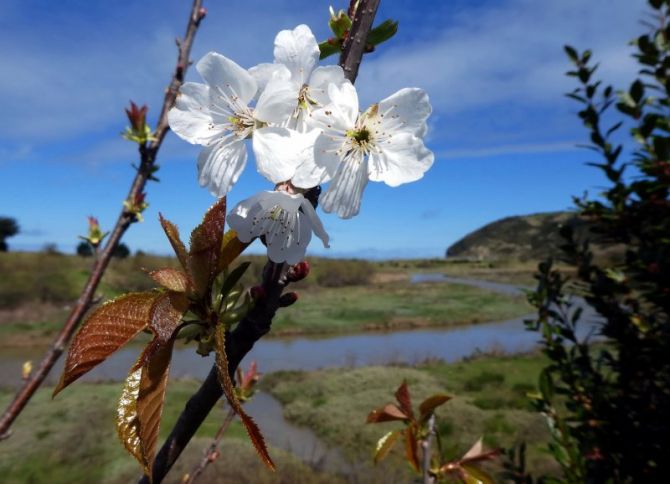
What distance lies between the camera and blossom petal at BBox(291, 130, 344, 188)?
1.21ft

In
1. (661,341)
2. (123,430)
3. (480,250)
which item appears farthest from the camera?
(480,250)

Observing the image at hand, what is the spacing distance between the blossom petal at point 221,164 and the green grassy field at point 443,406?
4.38m

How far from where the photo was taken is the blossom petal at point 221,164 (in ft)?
1.31

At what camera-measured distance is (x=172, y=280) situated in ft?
1.19

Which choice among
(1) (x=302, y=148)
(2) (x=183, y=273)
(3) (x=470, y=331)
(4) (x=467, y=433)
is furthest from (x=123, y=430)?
(3) (x=470, y=331)

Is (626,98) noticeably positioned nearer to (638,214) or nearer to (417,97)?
(638,214)

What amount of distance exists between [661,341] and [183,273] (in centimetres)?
123

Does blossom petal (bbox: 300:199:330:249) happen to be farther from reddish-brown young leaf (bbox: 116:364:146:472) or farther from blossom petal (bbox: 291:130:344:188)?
reddish-brown young leaf (bbox: 116:364:146:472)

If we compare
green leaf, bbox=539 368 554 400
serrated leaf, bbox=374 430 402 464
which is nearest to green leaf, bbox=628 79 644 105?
green leaf, bbox=539 368 554 400

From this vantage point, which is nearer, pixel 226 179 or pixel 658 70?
pixel 226 179

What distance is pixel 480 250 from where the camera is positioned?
3741cm

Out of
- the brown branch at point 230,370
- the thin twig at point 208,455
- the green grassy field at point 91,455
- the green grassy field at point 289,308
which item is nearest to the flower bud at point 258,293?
the brown branch at point 230,370

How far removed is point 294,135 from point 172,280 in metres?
0.15

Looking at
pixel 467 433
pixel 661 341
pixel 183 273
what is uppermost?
pixel 183 273
